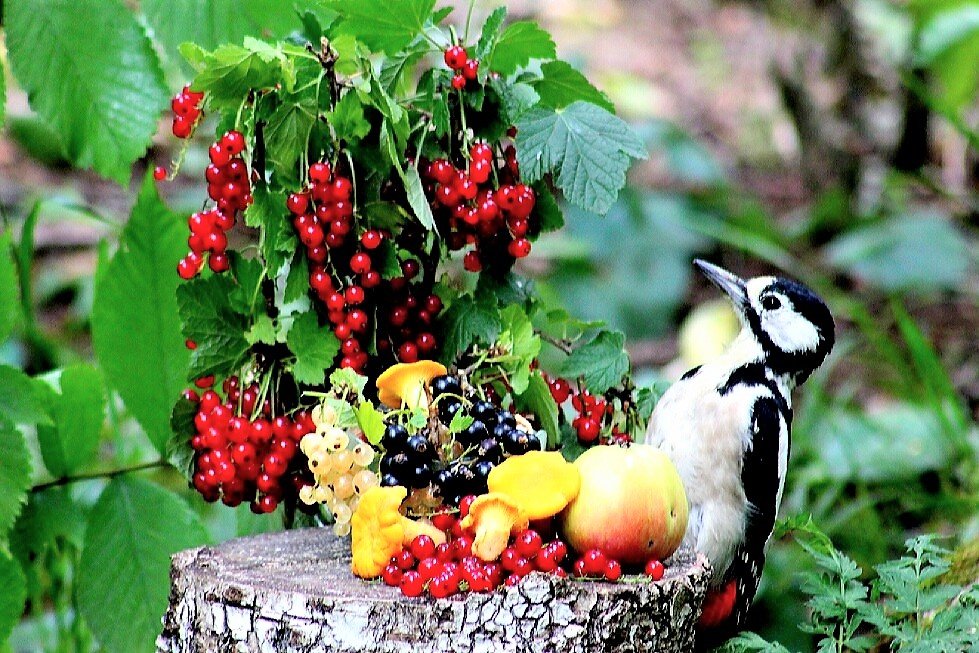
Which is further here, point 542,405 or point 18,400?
point 18,400

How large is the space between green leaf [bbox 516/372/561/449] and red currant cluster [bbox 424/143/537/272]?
0.24 meters

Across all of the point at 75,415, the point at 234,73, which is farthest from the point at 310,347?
the point at 75,415

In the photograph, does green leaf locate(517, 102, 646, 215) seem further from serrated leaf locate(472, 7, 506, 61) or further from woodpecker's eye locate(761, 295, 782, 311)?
woodpecker's eye locate(761, 295, 782, 311)

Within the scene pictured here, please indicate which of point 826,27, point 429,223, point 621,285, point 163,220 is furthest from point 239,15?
point 826,27

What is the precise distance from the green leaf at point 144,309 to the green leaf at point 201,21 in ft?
1.13

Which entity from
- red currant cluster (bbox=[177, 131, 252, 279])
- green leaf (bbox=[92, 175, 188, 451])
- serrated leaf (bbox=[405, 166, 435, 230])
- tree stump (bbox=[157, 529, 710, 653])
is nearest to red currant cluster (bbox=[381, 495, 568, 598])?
tree stump (bbox=[157, 529, 710, 653])

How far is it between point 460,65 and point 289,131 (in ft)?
1.04

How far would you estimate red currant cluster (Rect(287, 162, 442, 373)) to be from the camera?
199cm

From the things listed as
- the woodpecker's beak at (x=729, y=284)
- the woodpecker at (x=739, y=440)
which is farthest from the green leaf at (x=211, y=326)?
the woodpecker's beak at (x=729, y=284)

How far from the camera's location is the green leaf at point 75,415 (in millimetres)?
2635

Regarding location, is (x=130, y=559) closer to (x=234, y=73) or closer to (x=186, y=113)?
(x=186, y=113)

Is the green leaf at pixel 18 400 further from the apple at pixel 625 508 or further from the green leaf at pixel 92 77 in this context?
the apple at pixel 625 508

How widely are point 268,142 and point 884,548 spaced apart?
2468mm

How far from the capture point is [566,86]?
2199 millimetres
